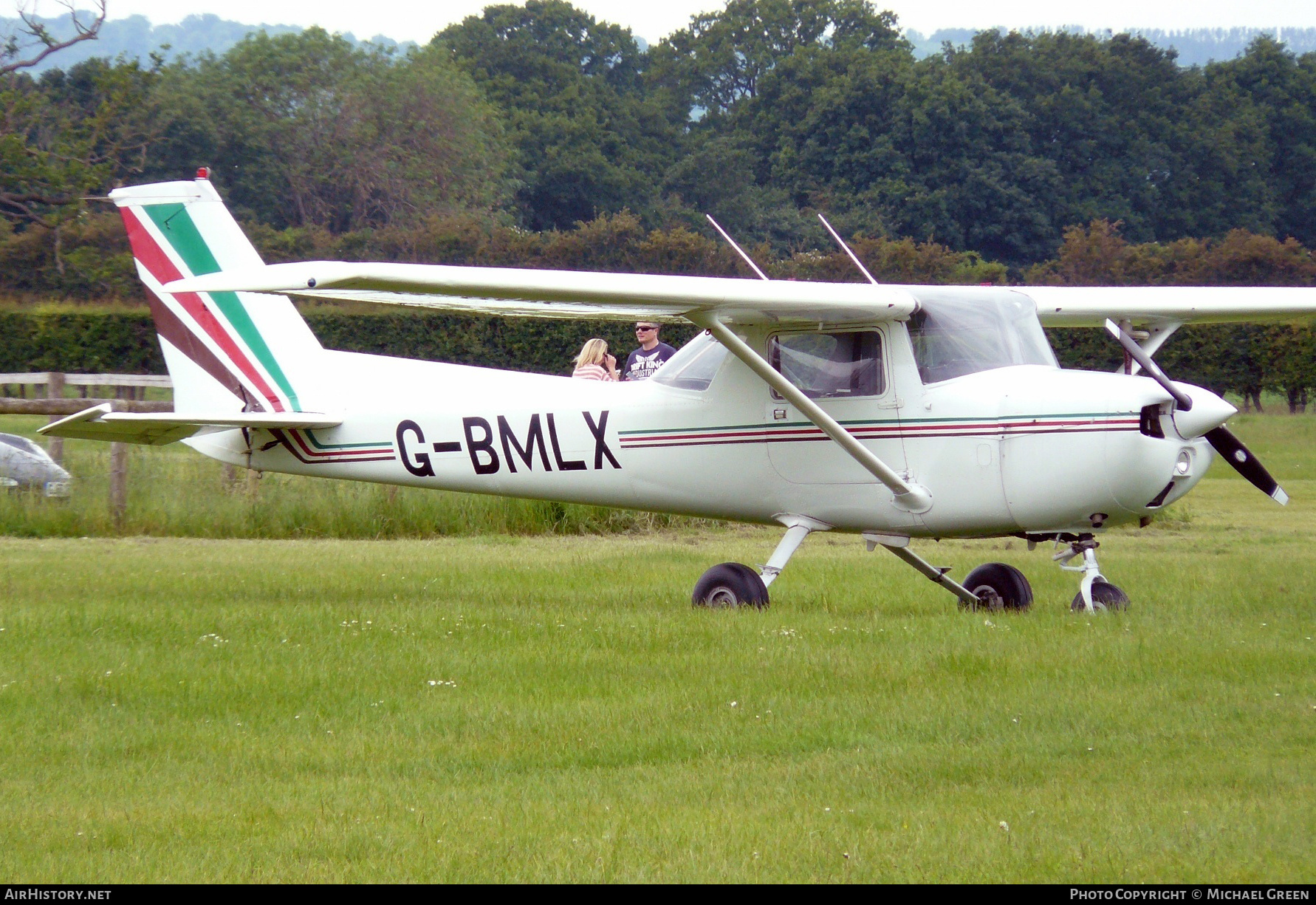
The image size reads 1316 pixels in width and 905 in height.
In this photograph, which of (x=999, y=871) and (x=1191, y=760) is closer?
(x=999, y=871)

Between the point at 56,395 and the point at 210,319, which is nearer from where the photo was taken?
the point at 210,319

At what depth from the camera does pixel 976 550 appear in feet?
43.5

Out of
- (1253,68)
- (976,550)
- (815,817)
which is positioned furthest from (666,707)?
(1253,68)

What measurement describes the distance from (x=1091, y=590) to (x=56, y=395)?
39.3ft

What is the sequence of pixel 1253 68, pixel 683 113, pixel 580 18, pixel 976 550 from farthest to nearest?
pixel 580 18 < pixel 683 113 < pixel 1253 68 < pixel 976 550

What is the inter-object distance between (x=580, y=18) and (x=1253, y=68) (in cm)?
3653

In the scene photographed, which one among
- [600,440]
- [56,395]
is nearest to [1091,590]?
[600,440]

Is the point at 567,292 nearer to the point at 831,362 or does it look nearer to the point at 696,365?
the point at 696,365

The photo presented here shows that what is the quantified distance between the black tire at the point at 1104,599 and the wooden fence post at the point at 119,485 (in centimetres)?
997

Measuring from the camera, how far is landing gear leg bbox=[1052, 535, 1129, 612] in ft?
27.6

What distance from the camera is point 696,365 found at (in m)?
9.19

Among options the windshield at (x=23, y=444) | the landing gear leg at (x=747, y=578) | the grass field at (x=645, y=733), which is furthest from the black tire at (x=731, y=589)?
the windshield at (x=23, y=444)
